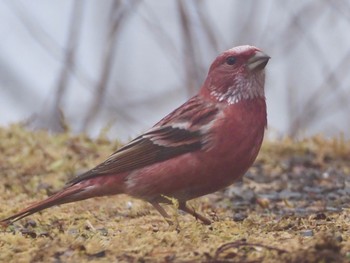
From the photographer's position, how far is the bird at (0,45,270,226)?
4.27 metres

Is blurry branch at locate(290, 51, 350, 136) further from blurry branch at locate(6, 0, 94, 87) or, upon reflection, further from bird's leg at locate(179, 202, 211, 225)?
bird's leg at locate(179, 202, 211, 225)

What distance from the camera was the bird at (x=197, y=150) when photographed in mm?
4273

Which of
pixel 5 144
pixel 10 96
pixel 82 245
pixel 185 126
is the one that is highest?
pixel 10 96

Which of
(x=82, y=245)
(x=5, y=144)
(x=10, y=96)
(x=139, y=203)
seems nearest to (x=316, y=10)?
(x=10, y=96)

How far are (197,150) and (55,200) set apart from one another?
818 millimetres

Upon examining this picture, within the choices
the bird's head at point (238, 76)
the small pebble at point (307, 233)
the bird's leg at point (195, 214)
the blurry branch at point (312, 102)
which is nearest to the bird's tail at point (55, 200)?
the bird's leg at point (195, 214)

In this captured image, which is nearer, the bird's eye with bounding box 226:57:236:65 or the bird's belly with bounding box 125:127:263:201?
the bird's belly with bounding box 125:127:263:201

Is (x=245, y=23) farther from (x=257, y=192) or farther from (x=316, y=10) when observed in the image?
(x=257, y=192)

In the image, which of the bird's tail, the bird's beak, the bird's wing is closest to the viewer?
the bird's tail

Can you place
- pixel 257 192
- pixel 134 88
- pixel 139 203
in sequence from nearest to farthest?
pixel 139 203 < pixel 257 192 < pixel 134 88

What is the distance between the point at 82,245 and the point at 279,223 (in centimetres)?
111

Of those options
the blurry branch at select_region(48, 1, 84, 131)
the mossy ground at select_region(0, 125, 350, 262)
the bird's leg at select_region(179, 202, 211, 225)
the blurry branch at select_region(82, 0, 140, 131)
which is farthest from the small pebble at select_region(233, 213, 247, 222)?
the blurry branch at select_region(48, 1, 84, 131)

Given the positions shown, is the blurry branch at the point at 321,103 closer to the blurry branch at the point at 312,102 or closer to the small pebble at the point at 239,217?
the blurry branch at the point at 312,102

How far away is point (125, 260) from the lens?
10.3ft
